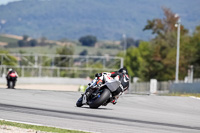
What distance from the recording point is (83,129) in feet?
36.3

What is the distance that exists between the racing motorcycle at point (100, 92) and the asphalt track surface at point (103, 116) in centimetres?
25

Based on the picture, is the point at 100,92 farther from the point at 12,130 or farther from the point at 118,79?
the point at 12,130

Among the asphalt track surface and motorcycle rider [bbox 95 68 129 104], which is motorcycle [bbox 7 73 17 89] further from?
motorcycle rider [bbox 95 68 129 104]

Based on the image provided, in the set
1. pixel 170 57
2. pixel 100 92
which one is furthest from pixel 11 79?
pixel 170 57

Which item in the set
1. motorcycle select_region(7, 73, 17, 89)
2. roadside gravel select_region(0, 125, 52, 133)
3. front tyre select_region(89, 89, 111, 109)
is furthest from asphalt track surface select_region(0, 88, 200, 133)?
motorcycle select_region(7, 73, 17, 89)

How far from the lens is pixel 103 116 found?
527 inches

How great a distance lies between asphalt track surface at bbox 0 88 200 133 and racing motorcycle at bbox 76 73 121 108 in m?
0.25

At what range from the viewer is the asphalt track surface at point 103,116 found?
11.5 meters

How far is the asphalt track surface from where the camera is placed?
1155cm

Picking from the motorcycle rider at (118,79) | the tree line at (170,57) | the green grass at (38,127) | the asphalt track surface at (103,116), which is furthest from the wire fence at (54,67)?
the green grass at (38,127)

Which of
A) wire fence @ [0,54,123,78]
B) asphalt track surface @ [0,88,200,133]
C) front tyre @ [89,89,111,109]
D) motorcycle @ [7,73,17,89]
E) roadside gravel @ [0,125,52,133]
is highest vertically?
wire fence @ [0,54,123,78]

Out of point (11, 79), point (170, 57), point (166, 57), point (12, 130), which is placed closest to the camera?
point (12, 130)

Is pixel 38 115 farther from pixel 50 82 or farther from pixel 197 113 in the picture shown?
pixel 50 82

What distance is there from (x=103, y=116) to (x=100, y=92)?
181cm
